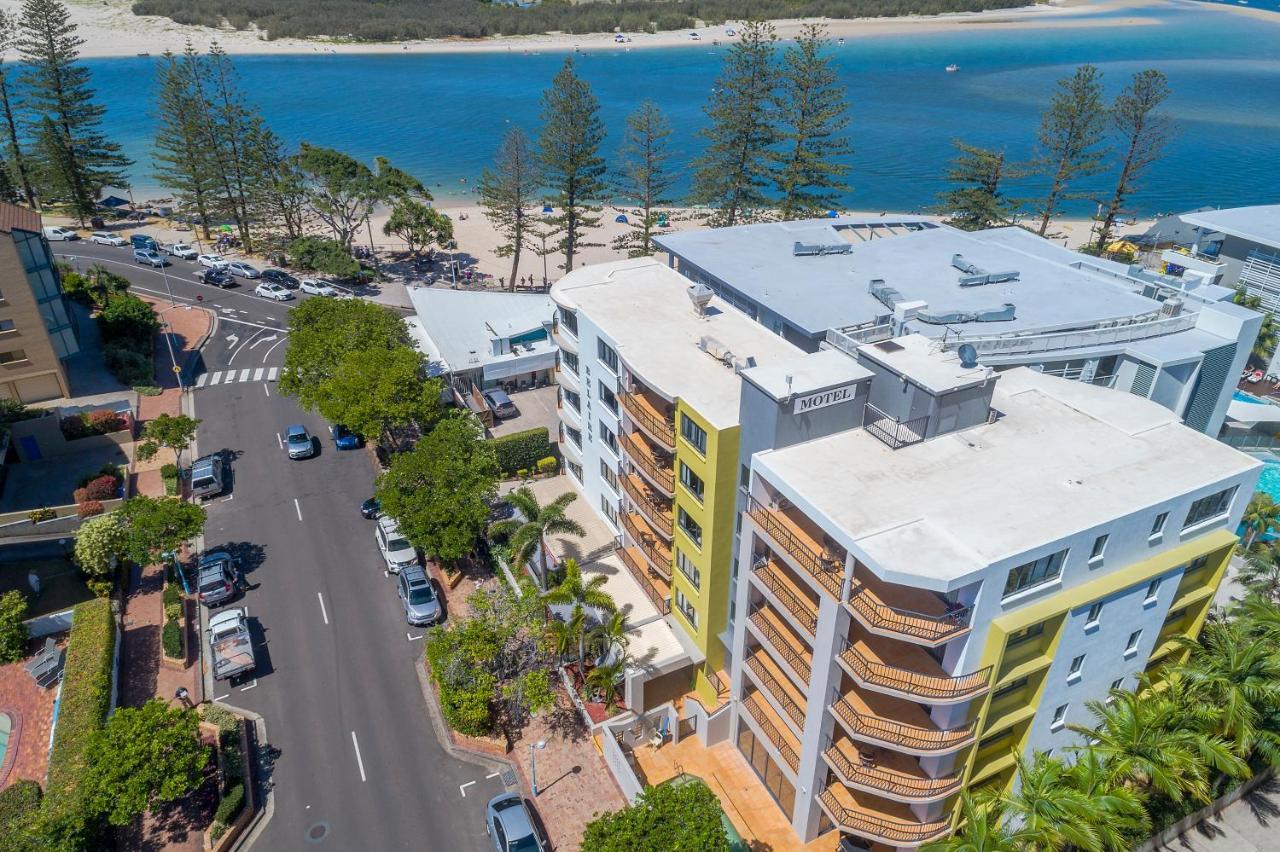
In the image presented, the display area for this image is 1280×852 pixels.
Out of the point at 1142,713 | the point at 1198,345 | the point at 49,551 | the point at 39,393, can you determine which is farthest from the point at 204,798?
the point at 1198,345

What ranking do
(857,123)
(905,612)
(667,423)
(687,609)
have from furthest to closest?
(857,123) < (687,609) < (667,423) < (905,612)

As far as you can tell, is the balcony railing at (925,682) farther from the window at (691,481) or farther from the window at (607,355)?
the window at (607,355)

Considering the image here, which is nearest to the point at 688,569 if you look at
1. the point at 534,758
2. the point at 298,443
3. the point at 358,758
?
the point at 534,758

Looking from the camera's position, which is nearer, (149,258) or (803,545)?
(803,545)

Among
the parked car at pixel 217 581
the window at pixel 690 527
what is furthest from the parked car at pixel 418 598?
the window at pixel 690 527

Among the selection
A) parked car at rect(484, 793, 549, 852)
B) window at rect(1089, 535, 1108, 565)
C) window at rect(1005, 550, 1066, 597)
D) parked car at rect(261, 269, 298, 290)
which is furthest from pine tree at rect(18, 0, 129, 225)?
window at rect(1089, 535, 1108, 565)

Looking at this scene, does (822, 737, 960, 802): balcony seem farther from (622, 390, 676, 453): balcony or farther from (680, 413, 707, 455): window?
(622, 390, 676, 453): balcony

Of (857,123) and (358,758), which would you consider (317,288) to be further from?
(857,123)
